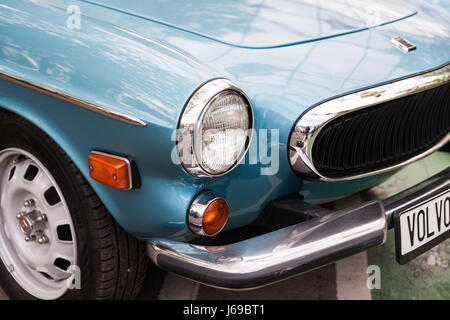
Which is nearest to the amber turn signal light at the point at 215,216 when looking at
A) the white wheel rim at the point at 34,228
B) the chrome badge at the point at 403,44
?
the white wheel rim at the point at 34,228

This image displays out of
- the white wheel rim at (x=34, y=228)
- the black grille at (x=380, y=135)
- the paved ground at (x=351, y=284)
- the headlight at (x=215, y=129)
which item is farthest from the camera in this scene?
the paved ground at (x=351, y=284)

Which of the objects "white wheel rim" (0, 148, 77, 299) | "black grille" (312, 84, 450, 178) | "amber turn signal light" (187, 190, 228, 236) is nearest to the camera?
"amber turn signal light" (187, 190, 228, 236)

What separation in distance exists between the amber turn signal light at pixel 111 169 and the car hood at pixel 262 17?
1.84ft

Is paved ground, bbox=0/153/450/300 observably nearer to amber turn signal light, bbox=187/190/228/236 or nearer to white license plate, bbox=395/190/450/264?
white license plate, bbox=395/190/450/264

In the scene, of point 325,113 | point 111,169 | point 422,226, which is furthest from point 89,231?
point 422,226

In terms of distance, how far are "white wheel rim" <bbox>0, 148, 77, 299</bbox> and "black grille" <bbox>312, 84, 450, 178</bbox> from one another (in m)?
0.90

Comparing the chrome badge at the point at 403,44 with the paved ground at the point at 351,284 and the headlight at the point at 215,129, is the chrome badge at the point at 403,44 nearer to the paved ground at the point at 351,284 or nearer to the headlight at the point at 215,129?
the headlight at the point at 215,129

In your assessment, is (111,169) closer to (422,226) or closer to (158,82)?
(158,82)

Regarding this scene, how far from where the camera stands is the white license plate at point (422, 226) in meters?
1.90

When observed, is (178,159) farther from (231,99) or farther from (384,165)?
(384,165)

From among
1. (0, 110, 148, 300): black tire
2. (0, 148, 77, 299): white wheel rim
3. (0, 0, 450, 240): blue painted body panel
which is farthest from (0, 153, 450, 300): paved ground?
(0, 0, 450, 240): blue painted body panel

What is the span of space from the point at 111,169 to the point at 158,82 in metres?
0.29

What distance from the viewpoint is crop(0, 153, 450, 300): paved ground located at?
2369mm
